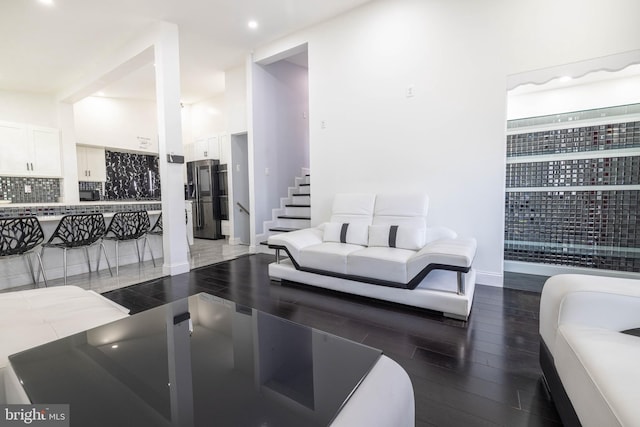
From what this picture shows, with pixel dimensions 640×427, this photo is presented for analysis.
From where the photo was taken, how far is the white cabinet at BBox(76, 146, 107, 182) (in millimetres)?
6520

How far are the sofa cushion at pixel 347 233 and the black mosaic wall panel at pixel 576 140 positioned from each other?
204 centimetres

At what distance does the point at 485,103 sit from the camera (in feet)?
10.2

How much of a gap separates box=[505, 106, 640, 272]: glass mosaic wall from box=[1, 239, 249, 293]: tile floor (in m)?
4.18

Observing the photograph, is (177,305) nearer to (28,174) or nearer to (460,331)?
(460,331)

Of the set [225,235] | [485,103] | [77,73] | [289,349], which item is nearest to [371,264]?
[289,349]

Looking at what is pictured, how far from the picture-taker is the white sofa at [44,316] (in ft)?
3.97

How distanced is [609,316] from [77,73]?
7.67 metres

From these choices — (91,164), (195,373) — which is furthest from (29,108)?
(195,373)

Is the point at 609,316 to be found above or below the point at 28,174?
below

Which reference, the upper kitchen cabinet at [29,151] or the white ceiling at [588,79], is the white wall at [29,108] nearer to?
the upper kitchen cabinet at [29,151]

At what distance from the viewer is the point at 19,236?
337 cm

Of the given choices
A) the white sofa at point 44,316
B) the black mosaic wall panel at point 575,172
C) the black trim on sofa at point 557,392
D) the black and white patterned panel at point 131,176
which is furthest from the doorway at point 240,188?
the black trim on sofa at point 557,392

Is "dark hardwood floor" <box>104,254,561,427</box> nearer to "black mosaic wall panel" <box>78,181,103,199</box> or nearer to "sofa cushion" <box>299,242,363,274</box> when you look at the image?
"sofa cushion" <box>299,242,363,274</box>

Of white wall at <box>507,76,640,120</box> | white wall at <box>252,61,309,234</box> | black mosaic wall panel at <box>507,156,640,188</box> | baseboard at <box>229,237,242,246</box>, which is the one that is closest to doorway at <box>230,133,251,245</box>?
baseboard at <box>229,237,242,246</box>
